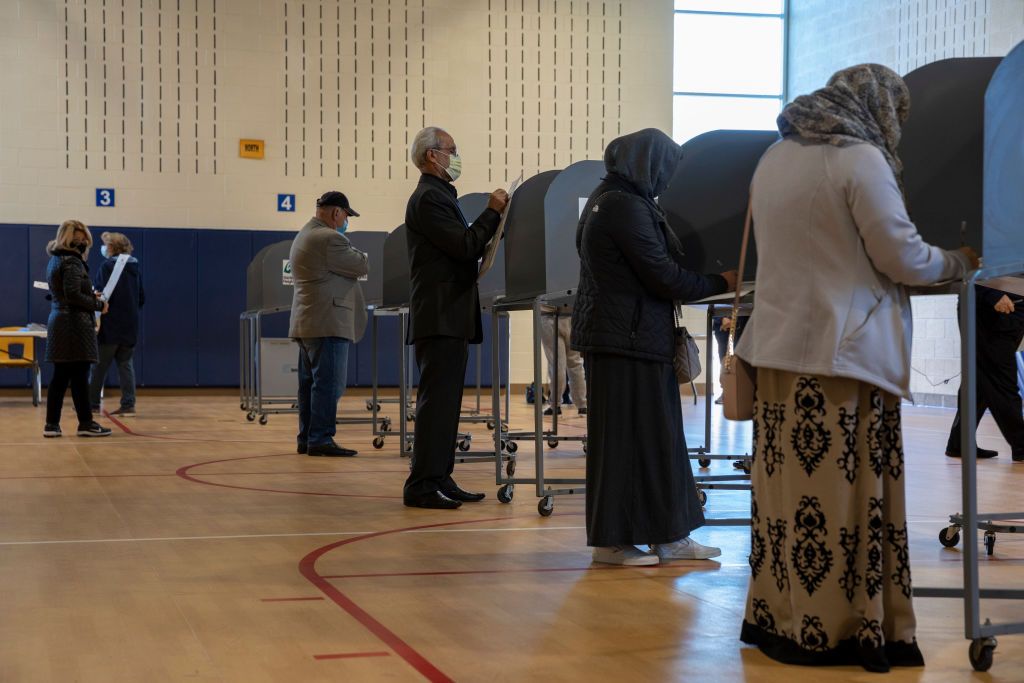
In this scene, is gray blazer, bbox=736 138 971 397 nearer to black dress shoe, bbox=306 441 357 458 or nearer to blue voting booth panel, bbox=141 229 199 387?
black dress shoe, bbox=306 441 357 458

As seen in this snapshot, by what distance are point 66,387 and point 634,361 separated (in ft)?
17.3

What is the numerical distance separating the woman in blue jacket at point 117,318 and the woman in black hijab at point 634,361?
24.3 feet

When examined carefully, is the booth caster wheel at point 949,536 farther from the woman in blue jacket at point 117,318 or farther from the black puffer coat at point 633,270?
the woman in blue jacket at point 117,318

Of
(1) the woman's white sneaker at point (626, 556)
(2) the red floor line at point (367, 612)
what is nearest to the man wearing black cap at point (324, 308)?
(2) the red floor line at point (367, 612)

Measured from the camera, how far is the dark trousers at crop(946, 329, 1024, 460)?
6336mm

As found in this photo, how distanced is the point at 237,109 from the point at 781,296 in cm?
1135

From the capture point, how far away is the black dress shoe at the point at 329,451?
6848mm

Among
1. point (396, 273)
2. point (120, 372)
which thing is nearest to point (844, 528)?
point (396, 273)

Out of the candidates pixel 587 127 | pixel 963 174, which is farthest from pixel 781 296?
pixel 587 127

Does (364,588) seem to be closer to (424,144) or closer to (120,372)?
(424,144)

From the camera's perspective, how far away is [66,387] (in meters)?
7.63

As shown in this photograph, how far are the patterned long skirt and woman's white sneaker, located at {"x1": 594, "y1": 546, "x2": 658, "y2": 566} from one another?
105 cm

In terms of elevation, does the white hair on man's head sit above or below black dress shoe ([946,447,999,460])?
above

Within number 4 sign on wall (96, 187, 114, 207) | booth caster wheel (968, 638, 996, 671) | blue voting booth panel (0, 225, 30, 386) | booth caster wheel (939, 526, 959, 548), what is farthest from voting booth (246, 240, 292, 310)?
booth caster wheel (968, 638, 996, 671)
